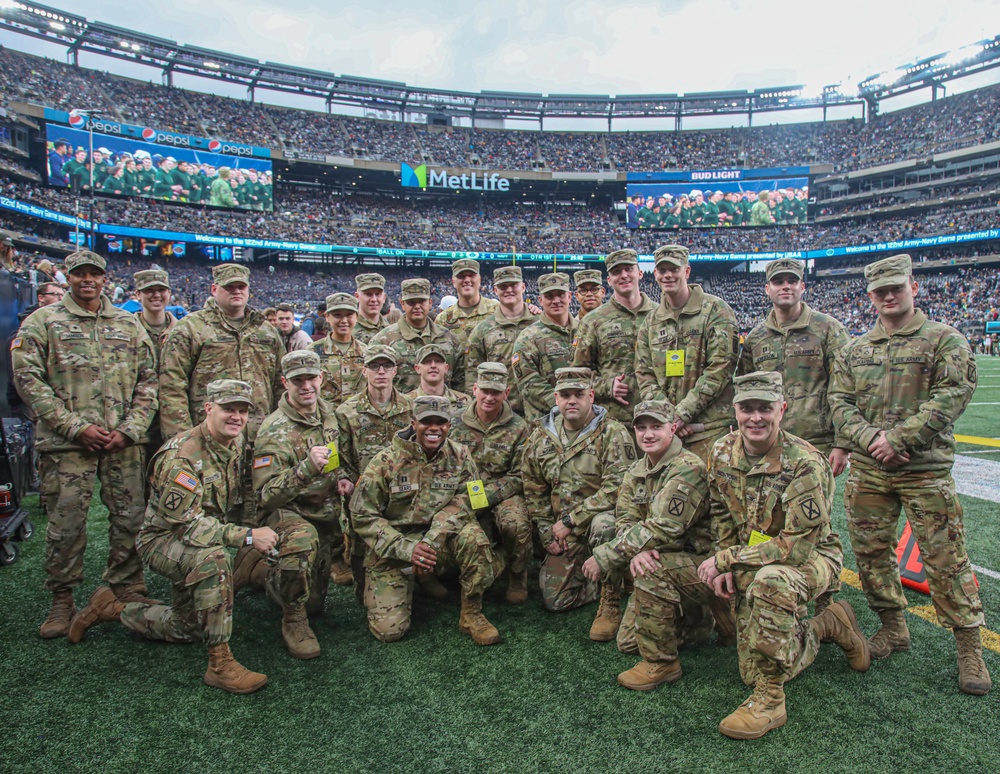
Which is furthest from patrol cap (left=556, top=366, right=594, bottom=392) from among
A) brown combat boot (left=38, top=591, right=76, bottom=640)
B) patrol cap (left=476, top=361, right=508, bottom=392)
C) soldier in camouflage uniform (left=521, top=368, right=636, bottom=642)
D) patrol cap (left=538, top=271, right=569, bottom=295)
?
brown combat boot (left=38, top=591, right=76, bottom=640)

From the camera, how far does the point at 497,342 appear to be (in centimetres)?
582

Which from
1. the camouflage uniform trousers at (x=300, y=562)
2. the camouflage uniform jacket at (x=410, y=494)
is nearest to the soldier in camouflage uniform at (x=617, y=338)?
the camouflage uniform jacket at (x=410, y=494)

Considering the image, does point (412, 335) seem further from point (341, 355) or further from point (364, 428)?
point (364, 428)

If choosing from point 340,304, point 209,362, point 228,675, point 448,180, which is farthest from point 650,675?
point 448,180

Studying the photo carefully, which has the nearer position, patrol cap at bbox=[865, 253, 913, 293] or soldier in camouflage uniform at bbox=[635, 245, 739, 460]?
patrol cap at bbox=[865, 253, 913, 293]

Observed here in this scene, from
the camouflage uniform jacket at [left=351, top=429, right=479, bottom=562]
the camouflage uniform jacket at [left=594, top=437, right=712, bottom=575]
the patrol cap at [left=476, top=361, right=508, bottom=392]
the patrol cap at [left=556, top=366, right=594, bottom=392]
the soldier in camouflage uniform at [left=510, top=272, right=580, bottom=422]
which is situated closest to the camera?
the camouflage uniform jacket at [left=594, top=437, right=712, bottom=575]

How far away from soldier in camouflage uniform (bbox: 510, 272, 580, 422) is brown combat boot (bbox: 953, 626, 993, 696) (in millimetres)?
3059

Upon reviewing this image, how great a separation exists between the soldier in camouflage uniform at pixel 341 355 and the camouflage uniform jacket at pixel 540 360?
1544 mm

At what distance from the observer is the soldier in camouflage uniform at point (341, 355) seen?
5.89 meters

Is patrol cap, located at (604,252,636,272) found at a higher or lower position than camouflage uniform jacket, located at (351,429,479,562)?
higher

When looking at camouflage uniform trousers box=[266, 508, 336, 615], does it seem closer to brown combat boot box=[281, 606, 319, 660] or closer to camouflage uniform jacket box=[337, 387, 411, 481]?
brown combat boot box=[281, 606, 319, 660]

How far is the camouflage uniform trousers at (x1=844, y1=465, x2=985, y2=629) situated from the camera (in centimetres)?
330

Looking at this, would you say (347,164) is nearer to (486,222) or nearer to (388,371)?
(486,222)

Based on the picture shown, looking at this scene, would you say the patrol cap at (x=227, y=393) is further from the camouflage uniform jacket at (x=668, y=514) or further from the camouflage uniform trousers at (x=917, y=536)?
the camouflage uniform trousers at (x=917, y=536)
